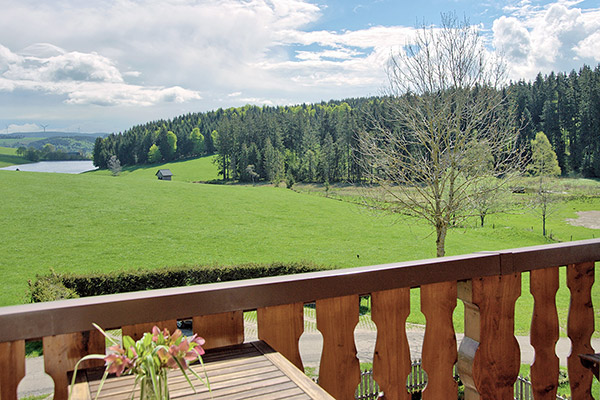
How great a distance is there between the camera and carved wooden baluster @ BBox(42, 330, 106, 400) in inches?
40.6

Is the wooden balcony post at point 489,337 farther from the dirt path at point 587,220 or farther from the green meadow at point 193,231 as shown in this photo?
the dirt path at point 587,220

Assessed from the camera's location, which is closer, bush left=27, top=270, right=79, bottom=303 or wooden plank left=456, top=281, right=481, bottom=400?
wooden plank left=456, top=281, right=481, bottom=400

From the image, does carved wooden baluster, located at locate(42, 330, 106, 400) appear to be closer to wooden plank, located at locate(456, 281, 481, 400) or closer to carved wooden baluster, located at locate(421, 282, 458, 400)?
carved wooden baluster, located at locate(421, 282, 458, 400)

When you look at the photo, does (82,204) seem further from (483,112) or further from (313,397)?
(313,397)

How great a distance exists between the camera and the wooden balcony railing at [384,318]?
1.03 metres

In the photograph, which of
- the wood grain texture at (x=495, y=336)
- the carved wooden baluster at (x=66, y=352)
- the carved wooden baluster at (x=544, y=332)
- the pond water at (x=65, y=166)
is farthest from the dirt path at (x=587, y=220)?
the pond water at (x=65, y=166)

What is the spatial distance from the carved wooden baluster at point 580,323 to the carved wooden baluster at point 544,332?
121 mm

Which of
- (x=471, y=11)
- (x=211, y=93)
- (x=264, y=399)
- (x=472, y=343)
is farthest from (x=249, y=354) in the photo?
(x=211, y=93)

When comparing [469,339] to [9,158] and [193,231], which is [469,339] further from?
[9,158]

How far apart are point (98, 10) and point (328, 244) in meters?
16.8

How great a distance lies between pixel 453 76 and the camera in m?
13.4

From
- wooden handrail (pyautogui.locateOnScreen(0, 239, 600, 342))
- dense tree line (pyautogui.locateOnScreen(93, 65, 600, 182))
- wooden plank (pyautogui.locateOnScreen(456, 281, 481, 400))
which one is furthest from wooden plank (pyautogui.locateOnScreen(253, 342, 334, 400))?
dense tree line (pyautogui.locateOnScreen(93, 65, 600, 182))

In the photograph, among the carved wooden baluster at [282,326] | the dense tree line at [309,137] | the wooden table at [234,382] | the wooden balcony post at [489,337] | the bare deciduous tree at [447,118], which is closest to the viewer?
the wooden table at [234,382]

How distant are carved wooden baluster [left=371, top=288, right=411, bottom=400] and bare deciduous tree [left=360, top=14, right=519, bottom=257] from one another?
1197cm
